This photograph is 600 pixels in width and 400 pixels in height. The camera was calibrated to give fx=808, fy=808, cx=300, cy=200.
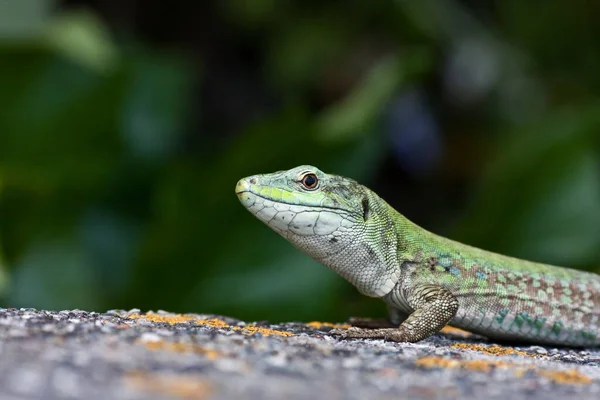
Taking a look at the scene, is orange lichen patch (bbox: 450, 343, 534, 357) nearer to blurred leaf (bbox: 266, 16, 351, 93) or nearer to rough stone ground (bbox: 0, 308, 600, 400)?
rough stone ground (bbox: 0, 308, 600, 400)

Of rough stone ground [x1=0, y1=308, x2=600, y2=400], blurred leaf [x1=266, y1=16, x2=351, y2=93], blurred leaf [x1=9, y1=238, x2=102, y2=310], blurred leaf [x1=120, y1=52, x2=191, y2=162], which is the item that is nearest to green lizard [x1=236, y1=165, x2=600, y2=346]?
rough stone ground [x1=0, y1=308, x2=600, y2=400]

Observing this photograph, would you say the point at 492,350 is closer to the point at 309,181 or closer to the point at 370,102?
the point at 309,181

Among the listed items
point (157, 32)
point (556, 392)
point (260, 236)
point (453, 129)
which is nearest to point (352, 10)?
point (453, 129)

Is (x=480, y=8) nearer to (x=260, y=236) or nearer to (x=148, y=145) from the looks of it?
(x=148, y=145)

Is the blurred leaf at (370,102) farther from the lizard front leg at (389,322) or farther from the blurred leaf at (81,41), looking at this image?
the lizard front leg at (389,322)

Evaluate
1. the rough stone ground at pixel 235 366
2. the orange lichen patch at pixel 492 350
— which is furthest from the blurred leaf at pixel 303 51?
the rough stone ground at pixel 235 366

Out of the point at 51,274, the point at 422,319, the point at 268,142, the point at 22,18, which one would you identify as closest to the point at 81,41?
the point at 22,18

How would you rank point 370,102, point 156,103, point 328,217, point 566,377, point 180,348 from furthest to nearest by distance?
point 156,103 → point 370,102 → point 328,217 → point 566,377 → point 180,348
